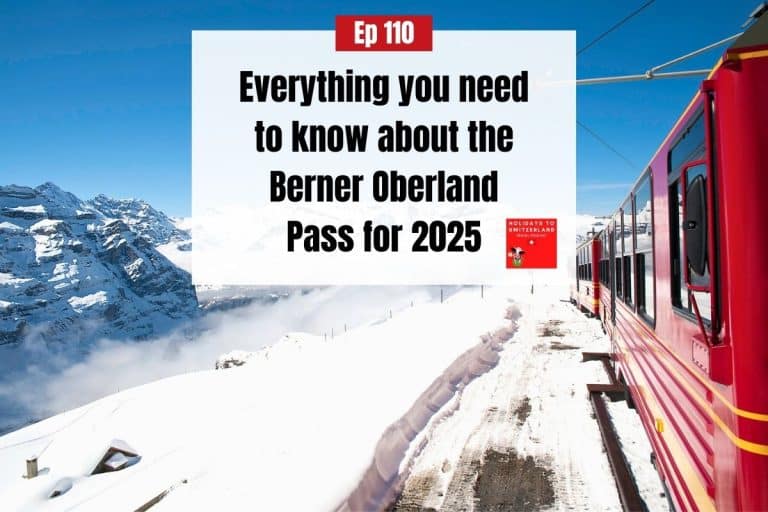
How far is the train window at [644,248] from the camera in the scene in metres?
4.51

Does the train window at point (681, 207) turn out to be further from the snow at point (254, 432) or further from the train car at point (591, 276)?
the train car at point (591, 276)

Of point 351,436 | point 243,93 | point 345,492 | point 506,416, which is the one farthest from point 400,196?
point 345,492

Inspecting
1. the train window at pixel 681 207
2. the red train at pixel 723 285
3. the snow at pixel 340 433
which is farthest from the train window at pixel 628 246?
the red train at pixel 723 285

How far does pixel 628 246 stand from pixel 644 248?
58.0 inches

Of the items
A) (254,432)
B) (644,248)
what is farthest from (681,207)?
(254,432)

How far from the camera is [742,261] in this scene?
2.14m

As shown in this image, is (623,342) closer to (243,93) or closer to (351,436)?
(351,436)

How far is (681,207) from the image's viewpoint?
3.16 m

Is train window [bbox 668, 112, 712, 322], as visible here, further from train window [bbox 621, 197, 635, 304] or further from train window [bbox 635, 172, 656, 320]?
train window [bbox 621, 197, 635, 304]

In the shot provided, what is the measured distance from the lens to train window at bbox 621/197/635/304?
6.06 m

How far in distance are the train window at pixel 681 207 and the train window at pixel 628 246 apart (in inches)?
99.0

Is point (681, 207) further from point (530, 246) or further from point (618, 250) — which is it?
point (530, 246)

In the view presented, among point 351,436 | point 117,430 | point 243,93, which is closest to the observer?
point 351,436

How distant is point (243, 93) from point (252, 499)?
30.4ft
